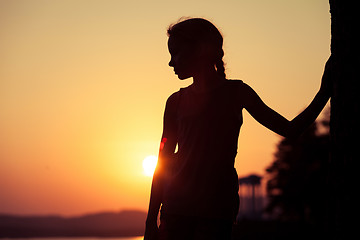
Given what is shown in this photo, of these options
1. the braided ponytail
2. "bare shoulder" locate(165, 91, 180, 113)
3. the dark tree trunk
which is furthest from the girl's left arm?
"bare shoulder" locate(165, 91, 180, 113)

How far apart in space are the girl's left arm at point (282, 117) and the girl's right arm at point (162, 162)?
62 cm

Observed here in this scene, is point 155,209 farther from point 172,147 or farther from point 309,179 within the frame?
point 309,179

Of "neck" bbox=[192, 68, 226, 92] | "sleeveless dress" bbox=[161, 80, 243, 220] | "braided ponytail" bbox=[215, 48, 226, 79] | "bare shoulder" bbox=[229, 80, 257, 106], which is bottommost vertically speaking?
"sleeveless dress" bbox=[161, 80, 243, 220]

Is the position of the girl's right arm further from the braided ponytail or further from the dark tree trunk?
the dark tree trunk

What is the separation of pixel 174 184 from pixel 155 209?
1.34 ft

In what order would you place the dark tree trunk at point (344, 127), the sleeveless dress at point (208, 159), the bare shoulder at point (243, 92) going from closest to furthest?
the dark tree trunk at point (344, 127) < the sleeveless dress at point (208, 159) < the bare shoulder at point (243, 92)

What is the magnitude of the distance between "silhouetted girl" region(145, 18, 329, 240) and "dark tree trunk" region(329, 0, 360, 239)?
0.18 metres

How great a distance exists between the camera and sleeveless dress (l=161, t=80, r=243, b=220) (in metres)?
3.71

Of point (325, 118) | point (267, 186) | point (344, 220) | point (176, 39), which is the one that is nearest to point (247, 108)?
point (176, 39)

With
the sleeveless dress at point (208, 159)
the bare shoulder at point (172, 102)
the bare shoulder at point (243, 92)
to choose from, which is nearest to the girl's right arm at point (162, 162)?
the bare shoulder at point (172, 102)

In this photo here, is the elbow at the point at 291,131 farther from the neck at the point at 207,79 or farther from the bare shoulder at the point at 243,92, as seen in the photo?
the neck at the point at 207,79

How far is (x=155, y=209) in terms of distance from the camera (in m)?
4.22

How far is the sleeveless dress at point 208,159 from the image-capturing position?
3.71m

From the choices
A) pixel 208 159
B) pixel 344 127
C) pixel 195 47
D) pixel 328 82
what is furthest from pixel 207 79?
pixel 344 127
